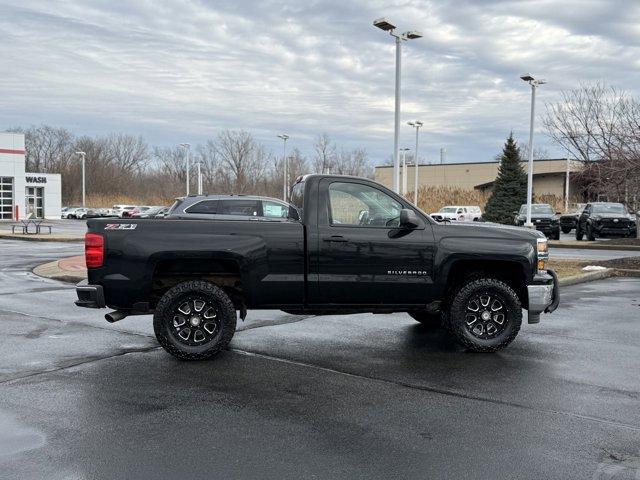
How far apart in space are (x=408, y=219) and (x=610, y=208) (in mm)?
25469

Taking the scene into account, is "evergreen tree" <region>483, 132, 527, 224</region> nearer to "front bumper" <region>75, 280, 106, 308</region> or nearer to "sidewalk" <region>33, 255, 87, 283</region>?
"sidewalk" <region>33, 255, 87, 283</region>

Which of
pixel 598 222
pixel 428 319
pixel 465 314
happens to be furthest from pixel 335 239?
pixel 598 222

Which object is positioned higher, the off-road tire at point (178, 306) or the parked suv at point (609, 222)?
the parked suv at point (609, 222)

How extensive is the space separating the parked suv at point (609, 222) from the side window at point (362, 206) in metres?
23.9

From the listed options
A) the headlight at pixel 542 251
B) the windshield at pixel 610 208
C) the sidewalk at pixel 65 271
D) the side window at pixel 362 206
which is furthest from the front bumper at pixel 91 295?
the windshield at pixel 610 208

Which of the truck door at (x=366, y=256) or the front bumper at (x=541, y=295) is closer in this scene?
the truck door at (x=366, y=256)

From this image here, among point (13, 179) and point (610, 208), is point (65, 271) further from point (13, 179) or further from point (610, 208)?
point (13, 179)

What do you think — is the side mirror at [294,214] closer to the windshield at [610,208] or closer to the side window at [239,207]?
the side window at [239,207]

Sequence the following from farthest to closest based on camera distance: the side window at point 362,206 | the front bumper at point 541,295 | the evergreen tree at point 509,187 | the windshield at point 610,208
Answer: the evergreen tree at point 509,187, the windshield at point 610,208, the front bumper at point 541,295, the side window at point 362,206

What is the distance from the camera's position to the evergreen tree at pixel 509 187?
160ft

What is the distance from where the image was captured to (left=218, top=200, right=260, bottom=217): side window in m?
13.9

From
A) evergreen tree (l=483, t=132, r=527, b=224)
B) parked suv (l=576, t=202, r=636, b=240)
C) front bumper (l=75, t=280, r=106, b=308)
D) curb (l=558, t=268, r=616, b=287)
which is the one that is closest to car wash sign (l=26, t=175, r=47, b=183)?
evergreen tree (l=483, t=132, r=527, b=224)

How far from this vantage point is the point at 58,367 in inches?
262

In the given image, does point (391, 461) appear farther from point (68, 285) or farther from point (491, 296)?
point (68, 285)
